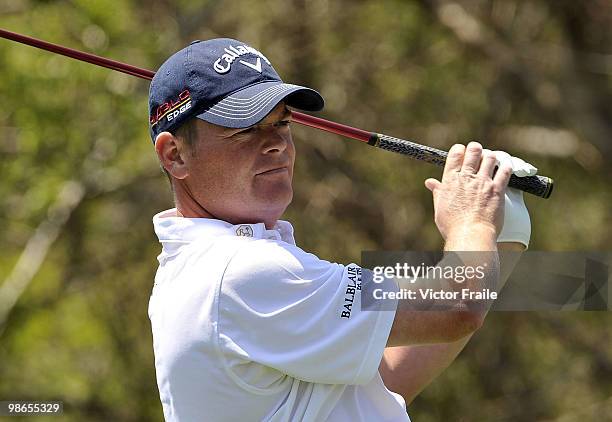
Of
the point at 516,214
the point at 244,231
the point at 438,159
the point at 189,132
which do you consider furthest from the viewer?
the point at 438,159

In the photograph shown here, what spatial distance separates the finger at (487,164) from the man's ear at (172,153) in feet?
2.24

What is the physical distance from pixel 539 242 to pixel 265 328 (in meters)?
6.17

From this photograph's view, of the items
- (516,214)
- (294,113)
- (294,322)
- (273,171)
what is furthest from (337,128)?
(294,322)

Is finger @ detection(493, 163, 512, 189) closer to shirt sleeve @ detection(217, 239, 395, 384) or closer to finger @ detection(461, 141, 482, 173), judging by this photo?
finger @ detection(461, 141, 482, 173)

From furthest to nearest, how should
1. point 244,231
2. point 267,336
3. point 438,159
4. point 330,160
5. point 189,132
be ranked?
point 330,160, point 438,159, point 189,132, point 244,231, point 267,336

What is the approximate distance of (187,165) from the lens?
267 cm

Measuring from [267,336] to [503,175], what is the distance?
68 cm

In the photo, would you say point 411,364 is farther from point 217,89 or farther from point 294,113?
point 217,89

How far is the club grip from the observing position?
2.83 meters

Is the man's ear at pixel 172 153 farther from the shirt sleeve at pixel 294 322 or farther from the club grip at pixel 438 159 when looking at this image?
the club grip at pixel 438 159

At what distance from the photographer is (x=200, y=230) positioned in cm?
257

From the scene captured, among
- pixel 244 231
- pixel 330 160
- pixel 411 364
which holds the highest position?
pixel 244 231

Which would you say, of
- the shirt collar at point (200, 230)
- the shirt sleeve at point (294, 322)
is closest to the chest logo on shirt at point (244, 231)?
the shirt collar at point (200, 230)

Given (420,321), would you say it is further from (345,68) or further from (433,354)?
→ (345,68)
